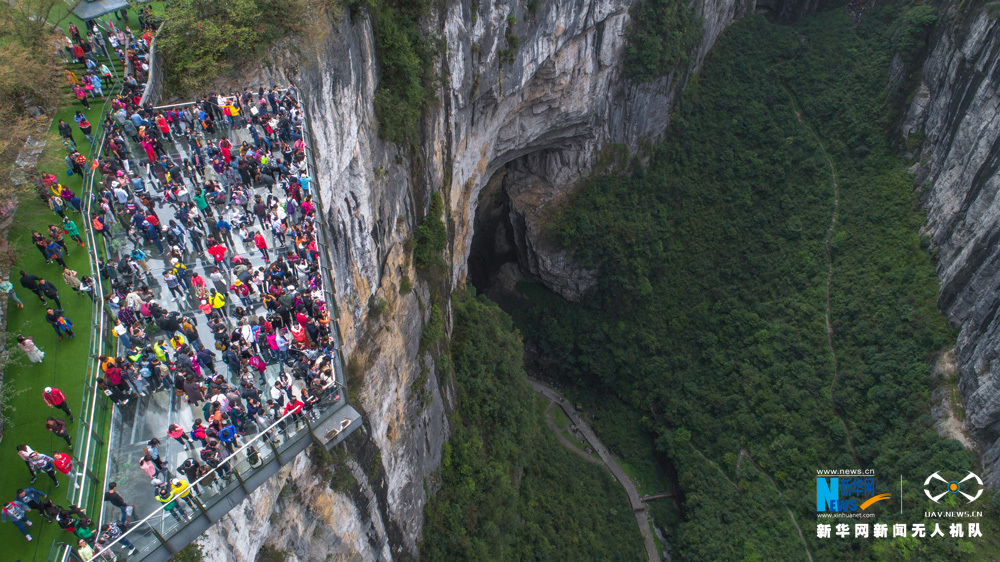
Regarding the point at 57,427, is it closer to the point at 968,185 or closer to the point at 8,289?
the point at 8,289

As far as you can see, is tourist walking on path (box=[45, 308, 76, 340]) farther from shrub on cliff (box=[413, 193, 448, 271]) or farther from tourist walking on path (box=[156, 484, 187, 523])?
shrub on cliff (box=[413, 193, 448, 271])

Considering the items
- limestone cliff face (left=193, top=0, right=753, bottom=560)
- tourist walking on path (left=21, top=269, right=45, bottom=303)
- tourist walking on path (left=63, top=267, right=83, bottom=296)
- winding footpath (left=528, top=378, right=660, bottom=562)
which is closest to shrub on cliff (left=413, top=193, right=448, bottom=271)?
limestone cliff face (left=193, top=0, right=753, bottom=560)

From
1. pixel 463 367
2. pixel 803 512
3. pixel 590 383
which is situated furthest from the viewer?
pixel 590 383

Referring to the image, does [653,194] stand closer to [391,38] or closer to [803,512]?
[803,512]

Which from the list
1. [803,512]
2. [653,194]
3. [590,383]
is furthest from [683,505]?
[653,194]

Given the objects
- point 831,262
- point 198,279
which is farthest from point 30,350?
point 831,262

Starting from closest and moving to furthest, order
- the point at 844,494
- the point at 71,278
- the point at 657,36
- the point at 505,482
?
the point at 71,278, the point at 505,482, the point at 844,494, the point at 657,36
